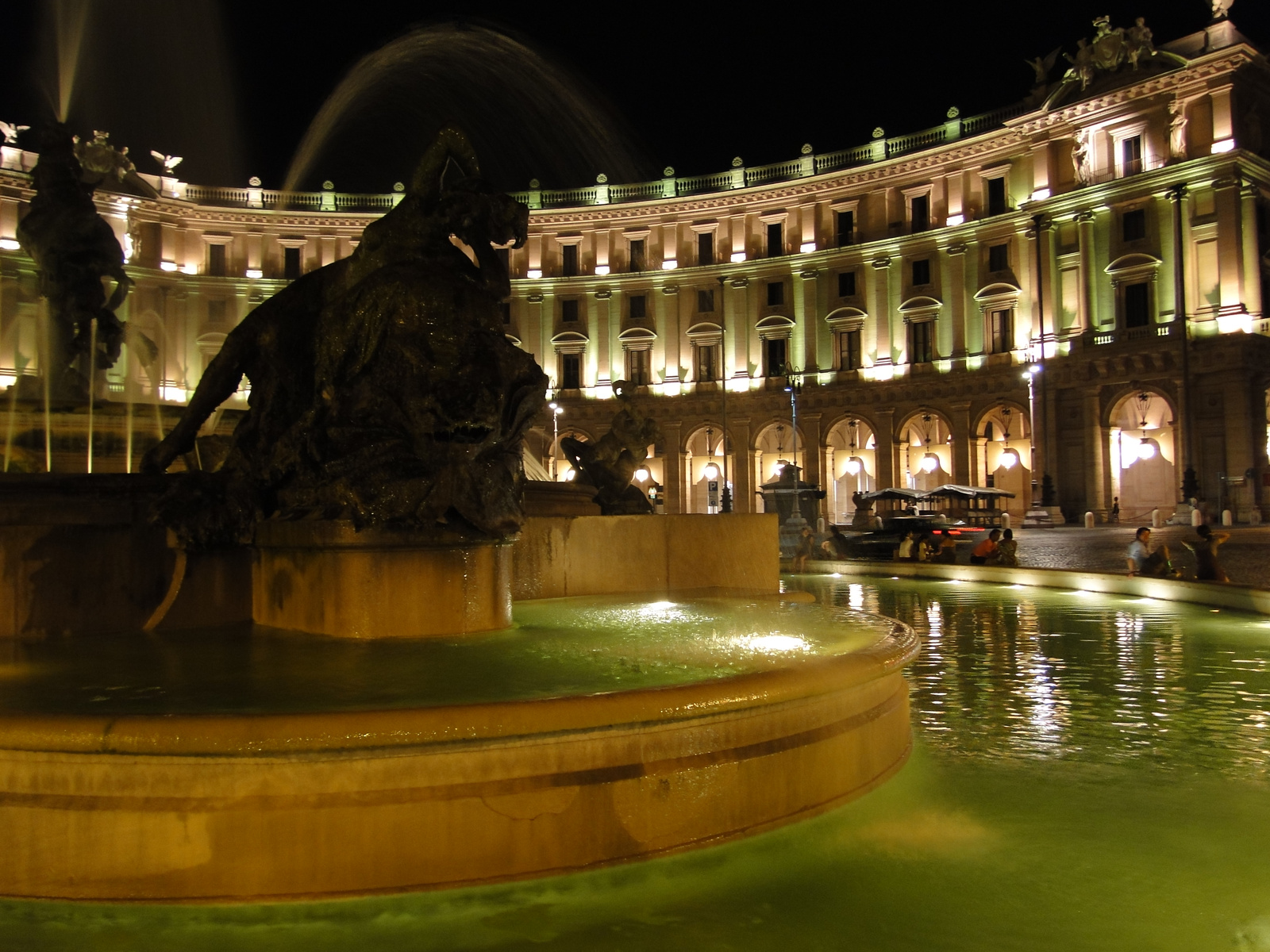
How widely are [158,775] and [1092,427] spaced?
134ft

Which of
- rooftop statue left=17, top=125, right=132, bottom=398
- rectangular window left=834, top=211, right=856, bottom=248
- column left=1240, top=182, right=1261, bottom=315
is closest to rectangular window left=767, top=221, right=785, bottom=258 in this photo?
rectangular window left=834, top=211, right=856, bottom=248

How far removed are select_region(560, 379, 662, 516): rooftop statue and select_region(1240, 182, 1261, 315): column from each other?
33.1 m

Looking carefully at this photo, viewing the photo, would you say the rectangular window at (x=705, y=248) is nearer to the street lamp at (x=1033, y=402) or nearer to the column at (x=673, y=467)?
the column at (x=673, y=467)

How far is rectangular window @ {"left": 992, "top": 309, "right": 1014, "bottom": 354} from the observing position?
43531 millimetres

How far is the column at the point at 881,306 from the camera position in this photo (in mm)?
47875

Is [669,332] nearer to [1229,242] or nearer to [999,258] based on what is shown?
[999,258]

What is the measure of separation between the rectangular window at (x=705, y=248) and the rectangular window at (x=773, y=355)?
18.5 ft

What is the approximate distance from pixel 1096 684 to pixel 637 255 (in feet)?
160

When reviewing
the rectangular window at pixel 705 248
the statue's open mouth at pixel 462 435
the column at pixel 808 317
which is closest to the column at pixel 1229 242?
the column at pixel 808 317

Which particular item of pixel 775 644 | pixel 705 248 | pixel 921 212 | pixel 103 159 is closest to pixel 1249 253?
pixel 921 212

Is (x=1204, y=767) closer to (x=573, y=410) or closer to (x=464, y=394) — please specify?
(x=464, y=394)

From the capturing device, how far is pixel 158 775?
3.10 metres

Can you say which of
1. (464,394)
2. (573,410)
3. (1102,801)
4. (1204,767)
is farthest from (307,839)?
(573,410)

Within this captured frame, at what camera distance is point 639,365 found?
5319 cm
